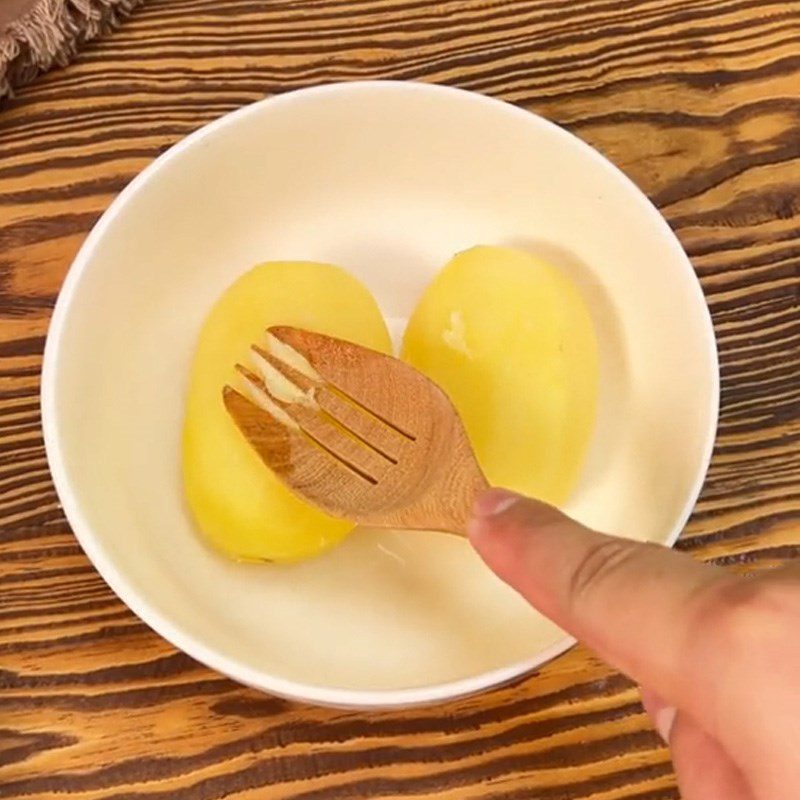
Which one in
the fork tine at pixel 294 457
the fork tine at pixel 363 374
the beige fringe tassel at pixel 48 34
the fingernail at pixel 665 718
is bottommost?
the fingernail at pixel 665 718

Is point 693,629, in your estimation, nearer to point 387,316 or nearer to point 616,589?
point 616,589

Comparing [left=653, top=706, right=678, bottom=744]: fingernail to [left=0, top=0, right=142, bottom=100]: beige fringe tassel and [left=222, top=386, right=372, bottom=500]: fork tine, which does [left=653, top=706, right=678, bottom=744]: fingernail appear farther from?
[left=0, top=0, right=142, bottom=100]: beige fringe tassel

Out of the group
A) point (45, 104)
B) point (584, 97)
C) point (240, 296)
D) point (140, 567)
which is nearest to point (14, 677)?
point (140, 567)

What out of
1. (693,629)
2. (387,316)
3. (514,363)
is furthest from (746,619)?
(387,316)

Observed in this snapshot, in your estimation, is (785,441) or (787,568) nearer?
(787,568)

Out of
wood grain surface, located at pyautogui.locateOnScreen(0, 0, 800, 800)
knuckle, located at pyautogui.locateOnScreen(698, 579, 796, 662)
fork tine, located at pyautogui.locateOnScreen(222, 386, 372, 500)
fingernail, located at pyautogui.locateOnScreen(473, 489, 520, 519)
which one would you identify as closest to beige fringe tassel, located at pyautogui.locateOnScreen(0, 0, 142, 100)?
wood grain surface, located at pyautogui.locateOnScreen(0, 0, 800, 800)

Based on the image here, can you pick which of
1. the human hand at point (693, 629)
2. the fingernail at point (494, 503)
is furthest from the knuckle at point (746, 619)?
the fingernail at point (494, 503)

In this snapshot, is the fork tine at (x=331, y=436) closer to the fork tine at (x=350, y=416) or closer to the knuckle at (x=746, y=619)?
the fork tine at (x=350, y=416)

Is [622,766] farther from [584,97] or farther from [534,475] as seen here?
[584,97]
